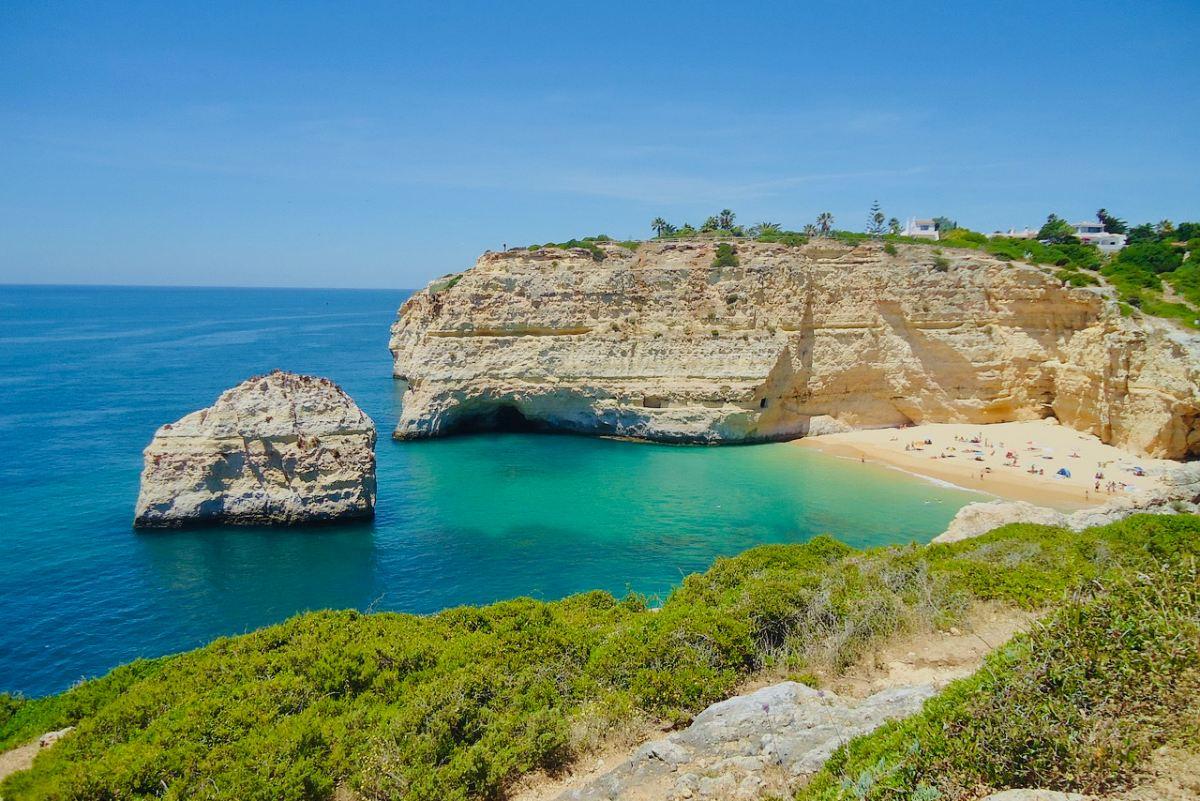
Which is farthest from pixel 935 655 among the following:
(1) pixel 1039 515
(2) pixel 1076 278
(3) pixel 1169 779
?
(2) pixel 1076 278

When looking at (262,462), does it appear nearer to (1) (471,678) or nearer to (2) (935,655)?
(1) (471,678)

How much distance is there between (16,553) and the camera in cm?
2216

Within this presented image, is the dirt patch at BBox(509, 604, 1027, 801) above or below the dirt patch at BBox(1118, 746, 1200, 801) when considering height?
below

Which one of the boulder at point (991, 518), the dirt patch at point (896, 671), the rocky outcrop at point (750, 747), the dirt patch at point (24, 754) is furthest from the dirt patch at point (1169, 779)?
the boulder at point (991, 518)

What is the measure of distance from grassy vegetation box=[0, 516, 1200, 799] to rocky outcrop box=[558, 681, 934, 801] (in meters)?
1.00

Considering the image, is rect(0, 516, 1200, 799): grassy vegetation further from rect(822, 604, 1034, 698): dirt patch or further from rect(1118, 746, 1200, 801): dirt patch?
rect(1118, 746, 1200, 801): dirt patch

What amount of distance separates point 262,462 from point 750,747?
2426 centimetres

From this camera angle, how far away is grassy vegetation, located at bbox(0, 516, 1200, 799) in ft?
24.1

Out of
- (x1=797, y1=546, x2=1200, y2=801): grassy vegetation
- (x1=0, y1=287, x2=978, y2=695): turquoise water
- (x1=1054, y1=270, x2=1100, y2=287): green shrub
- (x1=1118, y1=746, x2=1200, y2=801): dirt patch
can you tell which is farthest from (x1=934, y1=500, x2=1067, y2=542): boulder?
(x1=1054, y1=270, x2=1100, y2=287): green shrub

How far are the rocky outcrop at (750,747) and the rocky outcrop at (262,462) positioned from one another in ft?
72.2

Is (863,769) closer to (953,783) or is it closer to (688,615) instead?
(953,783)

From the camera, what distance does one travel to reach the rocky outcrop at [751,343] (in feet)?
124

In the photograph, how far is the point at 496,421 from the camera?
1772 inches

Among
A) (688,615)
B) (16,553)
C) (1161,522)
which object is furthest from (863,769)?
(16,553)
